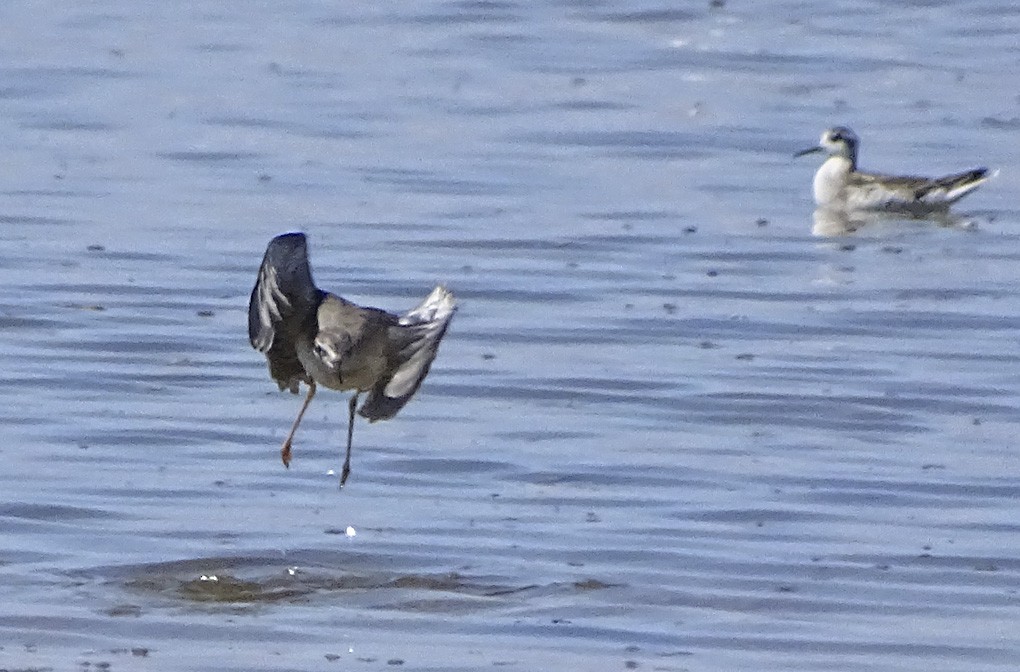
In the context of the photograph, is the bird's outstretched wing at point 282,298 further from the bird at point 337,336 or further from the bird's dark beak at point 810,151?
the bird's dark beak at point 810,151

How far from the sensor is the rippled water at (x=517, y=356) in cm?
859

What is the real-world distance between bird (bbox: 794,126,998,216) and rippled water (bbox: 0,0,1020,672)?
0.63ft

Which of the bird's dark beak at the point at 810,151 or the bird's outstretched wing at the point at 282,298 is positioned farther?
the bird's dark beak at the point at 810,151

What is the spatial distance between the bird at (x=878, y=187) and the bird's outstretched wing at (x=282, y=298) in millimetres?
9086

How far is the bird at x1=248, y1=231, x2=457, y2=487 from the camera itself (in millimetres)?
8219

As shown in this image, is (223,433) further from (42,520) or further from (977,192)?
(977,192)

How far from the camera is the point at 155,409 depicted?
1148 cm

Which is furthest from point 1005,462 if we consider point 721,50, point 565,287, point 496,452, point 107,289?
point 721,50

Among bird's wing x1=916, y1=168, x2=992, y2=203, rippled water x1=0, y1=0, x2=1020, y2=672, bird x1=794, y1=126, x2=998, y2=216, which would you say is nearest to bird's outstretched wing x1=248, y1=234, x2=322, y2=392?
rippled water x1=0, y1=0, x2=1020, y2=672

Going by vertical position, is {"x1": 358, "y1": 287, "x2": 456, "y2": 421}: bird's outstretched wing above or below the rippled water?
above

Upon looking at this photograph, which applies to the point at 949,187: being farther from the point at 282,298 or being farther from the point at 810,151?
the point at 282,298

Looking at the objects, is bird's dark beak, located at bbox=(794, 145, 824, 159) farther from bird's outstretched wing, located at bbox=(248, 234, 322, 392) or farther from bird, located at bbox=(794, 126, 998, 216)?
bird's outstretched wing, located at bbox=(248, 234, 322, 392)

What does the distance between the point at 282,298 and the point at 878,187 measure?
33.0 feet

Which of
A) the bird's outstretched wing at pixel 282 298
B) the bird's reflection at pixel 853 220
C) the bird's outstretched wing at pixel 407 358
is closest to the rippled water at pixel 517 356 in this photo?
the bird's reflection at pixel 853 220
